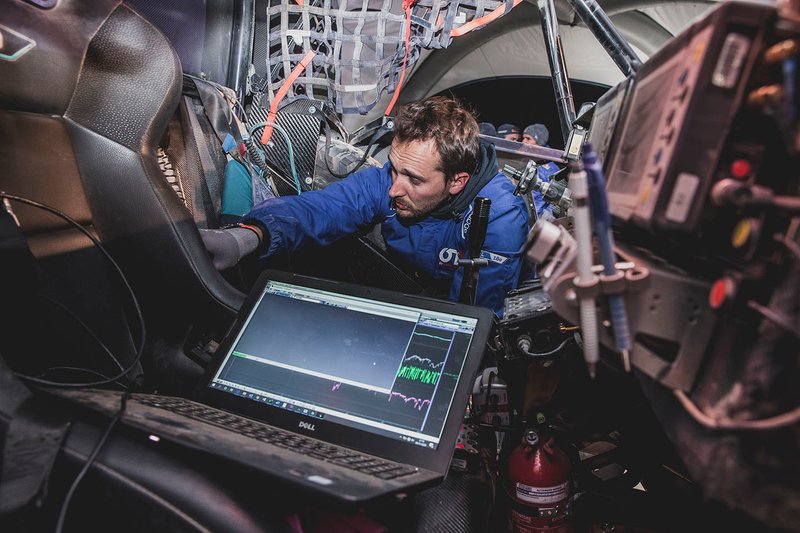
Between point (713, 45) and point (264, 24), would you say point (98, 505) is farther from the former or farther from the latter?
point (264, 24)

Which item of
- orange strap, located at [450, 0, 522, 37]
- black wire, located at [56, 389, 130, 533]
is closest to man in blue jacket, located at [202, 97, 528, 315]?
orange strap, located at [450, 0, 522, 37]

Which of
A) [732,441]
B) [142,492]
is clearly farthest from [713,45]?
[142,492]

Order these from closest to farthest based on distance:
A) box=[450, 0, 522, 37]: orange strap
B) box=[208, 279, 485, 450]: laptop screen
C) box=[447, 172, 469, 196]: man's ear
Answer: box=[208, 279, 485, 450]: laptop screen < box=[447, 172, 469, 196]: man's ear < box=[450, 0, 522, 37]: orange strap

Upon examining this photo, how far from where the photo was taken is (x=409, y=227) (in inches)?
84.4

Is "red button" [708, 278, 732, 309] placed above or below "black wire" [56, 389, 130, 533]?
above

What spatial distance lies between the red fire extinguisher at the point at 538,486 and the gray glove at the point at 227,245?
1.00 meters

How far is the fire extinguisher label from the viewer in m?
1.06

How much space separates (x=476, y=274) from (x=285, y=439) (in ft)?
2.03

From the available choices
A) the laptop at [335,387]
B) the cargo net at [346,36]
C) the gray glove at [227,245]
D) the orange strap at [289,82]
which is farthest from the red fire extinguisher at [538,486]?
the cargo net at [346,36]

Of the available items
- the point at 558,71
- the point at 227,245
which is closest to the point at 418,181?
the point at 558,71

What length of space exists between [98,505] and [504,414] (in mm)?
854

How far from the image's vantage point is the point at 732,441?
50 cm

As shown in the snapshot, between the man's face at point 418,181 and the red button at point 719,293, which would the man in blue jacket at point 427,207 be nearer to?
the man's face at point 418,181

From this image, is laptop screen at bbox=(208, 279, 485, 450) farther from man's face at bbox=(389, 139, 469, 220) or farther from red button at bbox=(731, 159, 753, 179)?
man's face at bbox=(389, 139, 469, 220)
